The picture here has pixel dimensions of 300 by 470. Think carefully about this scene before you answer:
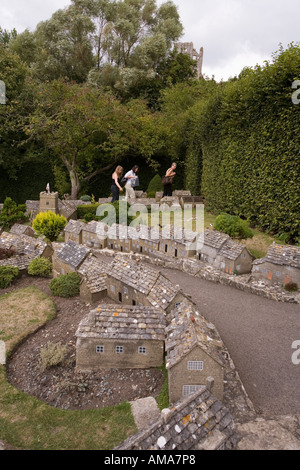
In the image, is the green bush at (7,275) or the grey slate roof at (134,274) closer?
the grey slate roof at (134,274)

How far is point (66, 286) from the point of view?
16.3 m

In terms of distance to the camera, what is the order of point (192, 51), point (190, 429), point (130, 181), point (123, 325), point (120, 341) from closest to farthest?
point (190, 429), point (120, 341), point (123, 325), point (130, 181), point (192, 51)

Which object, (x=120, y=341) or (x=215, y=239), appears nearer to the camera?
(x=120, y=341)

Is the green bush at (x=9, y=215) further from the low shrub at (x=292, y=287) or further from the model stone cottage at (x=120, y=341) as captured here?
the low shrub at (x=292, y=287)

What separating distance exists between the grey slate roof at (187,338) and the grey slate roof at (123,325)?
483mm

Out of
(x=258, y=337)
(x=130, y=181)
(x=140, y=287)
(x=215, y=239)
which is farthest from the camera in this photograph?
(x=130, y=181)

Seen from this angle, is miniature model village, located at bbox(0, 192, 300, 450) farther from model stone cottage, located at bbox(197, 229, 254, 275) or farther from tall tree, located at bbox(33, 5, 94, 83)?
tall tree, located at bbox(33, 5, 94, 83)

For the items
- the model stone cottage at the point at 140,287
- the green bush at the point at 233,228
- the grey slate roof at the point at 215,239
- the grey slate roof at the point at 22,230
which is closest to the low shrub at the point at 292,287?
the grey slate roof at the point at 215,239

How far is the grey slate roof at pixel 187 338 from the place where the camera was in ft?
29.1

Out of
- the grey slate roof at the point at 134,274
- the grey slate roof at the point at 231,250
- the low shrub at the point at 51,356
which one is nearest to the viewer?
the low shrub at the point at 51,356

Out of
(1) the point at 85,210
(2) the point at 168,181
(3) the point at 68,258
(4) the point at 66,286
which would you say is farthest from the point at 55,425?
(2) the point at 168,181

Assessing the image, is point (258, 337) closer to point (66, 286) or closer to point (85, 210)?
point (66, 286)

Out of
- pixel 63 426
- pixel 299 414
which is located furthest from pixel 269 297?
pixel 63 426

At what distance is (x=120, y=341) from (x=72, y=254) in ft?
26.6
